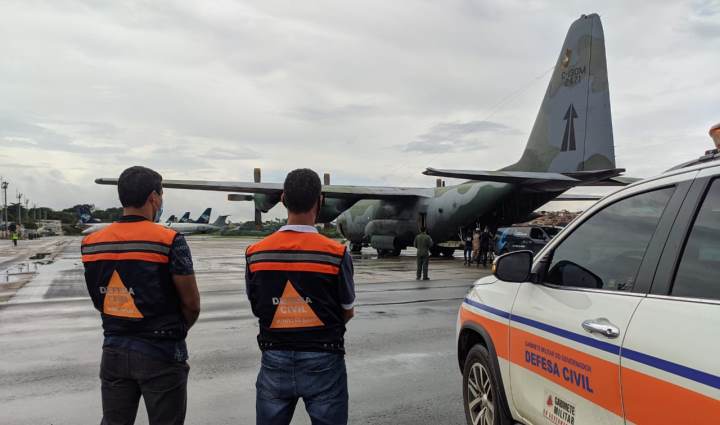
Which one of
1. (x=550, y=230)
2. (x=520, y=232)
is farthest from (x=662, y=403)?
(x=550, y=230)

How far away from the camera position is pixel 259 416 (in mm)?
2658

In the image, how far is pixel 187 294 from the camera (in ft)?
9.78

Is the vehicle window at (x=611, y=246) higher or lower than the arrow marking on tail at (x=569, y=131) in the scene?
lower

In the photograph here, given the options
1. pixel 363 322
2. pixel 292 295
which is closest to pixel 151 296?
pixel 292 295

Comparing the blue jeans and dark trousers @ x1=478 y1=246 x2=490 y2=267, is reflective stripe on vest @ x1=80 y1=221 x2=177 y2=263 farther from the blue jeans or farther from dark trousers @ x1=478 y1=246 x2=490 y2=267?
dark trousers @ x1=478 y1=246 x2=490 y2=267

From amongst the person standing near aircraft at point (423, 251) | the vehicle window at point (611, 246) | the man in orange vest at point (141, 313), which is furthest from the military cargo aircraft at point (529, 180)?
the man in orange vest at point (141, 313)

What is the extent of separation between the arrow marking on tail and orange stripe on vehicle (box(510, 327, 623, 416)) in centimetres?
1537

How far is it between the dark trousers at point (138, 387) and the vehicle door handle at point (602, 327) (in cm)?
215

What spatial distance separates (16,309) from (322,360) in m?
9.93

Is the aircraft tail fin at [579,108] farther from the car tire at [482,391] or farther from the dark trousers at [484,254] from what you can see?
the car tire at [482,391]

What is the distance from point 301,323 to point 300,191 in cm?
67

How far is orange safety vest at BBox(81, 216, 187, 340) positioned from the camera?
2.89 m

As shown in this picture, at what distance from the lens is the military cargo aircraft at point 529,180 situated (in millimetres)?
16250

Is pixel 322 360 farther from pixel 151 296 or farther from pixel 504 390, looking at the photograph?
pixel 504 390
